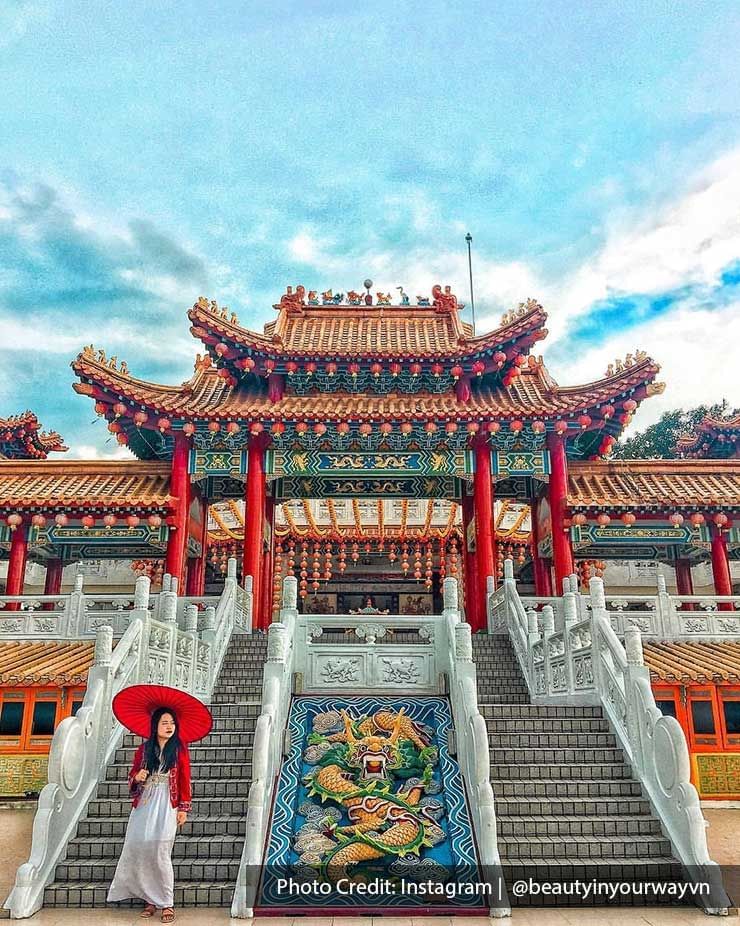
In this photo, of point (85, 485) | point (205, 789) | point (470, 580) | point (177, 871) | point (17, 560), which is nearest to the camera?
point (177, 871)

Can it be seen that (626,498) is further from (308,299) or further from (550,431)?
(308,299)

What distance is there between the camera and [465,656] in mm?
8305

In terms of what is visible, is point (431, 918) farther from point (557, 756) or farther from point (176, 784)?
point (557, 756)

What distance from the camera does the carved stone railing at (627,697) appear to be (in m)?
6.11

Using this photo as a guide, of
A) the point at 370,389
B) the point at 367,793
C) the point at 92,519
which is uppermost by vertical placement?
the point at 370,389

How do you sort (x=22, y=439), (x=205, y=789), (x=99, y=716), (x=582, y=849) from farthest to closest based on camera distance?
(x=22, y=439), (x=99, y=716), (x=205, y=789), (x=582, y=849)

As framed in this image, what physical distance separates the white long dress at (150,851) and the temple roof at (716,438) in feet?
65.8

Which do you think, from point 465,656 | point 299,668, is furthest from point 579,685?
point 299,668

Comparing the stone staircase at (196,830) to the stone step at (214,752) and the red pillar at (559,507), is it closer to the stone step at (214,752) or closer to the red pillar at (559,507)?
the stone step at (214,752)

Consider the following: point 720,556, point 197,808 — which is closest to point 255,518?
point 197,808

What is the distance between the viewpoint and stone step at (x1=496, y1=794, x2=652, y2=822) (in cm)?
679

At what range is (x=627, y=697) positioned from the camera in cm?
747

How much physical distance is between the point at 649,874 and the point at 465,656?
2.80 m

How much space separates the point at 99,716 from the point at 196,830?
57.3 inches
